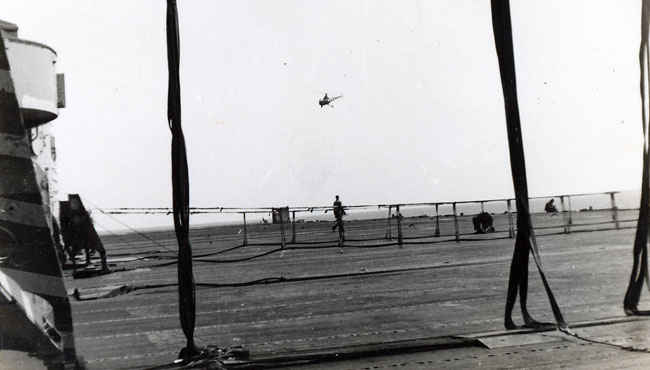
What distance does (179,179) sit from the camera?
369 centimetres

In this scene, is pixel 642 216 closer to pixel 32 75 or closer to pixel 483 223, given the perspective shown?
pixel 32 75

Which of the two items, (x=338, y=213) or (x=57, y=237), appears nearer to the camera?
(x=57, y=237)

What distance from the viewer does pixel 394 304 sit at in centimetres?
593

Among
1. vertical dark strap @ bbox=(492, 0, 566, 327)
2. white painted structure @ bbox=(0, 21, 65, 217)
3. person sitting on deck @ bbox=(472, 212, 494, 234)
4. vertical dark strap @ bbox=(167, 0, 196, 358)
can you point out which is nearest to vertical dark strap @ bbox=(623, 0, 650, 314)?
vertical dark strap @ bbox=(492, 0, 566, 327)

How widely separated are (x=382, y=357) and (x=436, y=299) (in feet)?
8.71

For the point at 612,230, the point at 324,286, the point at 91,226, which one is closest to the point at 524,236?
the point at 324,286

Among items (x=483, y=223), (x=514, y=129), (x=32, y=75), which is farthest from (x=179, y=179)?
(x=483, y=223)

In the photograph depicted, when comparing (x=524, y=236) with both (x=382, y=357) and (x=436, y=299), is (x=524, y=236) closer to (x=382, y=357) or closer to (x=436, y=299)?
(x=382, y=357)

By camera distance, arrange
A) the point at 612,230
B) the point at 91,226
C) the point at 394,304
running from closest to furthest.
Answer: the point at 394,304
the point at 91,226
the point at 612,230

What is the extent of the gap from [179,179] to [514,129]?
8.11ft

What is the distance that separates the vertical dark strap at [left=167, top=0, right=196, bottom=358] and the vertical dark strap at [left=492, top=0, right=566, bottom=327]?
232 cm

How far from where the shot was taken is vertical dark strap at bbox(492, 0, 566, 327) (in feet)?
13.4

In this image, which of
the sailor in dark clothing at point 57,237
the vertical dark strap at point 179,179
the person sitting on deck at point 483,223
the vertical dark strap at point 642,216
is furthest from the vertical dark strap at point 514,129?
the person sitting on deck at point 483,223

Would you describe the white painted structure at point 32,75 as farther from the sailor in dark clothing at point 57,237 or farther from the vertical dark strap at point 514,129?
the vertical dark strap at point 514,129
